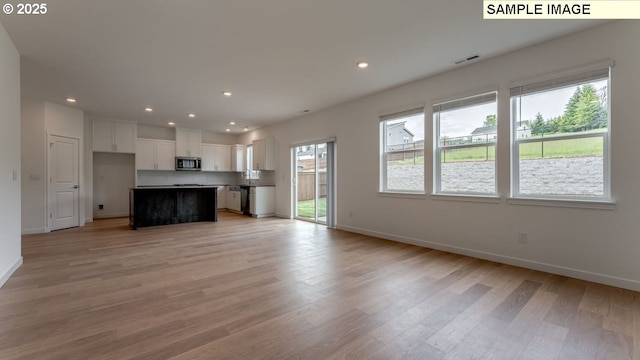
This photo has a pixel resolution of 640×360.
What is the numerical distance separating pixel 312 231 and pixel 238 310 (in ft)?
11.3

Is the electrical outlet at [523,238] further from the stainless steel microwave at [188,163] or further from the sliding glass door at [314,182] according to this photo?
the stainless steel microwave at [188,163]

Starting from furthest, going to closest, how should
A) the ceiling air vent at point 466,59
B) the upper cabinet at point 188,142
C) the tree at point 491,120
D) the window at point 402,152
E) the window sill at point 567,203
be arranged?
the upper cabinet at point 188,142 → the window at point 402,152 → the tree at point 491,120 → the ceiling air vent at point 466,59 → the window sill at point 567,203

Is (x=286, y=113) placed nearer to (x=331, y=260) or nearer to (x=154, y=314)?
(x=331, y=260)

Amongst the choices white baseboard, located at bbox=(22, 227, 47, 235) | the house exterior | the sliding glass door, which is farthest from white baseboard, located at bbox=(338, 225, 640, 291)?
white baseboard, located at bbox=(22, 227, 47, 235)

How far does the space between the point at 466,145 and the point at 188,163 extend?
7.77 meters

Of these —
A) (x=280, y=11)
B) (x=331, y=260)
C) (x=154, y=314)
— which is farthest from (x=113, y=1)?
(x=331, y=260)

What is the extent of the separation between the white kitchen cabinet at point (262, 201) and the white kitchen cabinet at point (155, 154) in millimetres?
2740

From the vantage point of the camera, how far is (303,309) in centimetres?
234

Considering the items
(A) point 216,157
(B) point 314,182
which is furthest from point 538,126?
(A) point 216,157

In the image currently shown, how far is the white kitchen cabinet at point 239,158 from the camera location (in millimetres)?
9375

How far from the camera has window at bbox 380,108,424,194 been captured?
4.60 metres

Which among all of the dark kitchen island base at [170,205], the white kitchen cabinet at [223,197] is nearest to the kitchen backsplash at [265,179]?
the white kitchen cabinet at [223,197]

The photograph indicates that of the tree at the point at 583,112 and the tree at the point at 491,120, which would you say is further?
the tree at the point at 491,120

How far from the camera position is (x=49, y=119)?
5.68 metres
